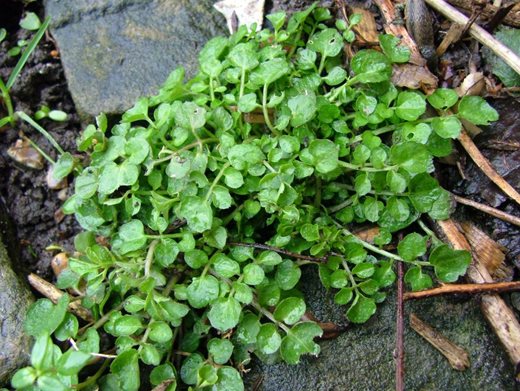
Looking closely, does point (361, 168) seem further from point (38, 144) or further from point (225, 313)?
point (38, 144)

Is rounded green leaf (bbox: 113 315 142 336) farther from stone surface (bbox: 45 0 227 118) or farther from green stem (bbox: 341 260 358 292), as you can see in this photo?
stone surface (bbox: 45 0 227 118)

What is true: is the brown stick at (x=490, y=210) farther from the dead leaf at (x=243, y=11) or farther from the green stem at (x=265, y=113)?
the dead leaf at (x=243, y=11)

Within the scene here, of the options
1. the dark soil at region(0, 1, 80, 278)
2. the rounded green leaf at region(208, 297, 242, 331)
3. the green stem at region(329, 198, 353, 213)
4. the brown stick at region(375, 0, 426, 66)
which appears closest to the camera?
the rounded green leaf at region(208, 297, 242, 331)

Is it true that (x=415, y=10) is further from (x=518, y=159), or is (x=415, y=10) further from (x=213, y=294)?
(x=213, y=294)

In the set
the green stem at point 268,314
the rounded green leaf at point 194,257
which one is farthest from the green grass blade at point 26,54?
the green stem at point 268,314

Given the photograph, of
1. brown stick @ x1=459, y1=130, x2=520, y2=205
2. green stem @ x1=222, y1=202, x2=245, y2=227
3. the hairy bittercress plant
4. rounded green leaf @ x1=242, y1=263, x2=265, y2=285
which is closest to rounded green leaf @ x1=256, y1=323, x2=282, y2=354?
the hairy bittercress plant
